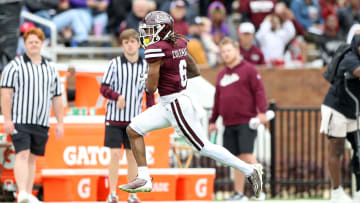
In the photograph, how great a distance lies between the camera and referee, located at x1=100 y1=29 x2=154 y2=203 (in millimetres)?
10398

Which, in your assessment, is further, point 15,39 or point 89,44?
point 89,44

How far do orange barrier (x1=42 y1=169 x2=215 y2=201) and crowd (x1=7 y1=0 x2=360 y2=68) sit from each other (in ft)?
13.9

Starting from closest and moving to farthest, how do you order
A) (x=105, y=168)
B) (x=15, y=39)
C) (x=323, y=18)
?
(x=105, y=168), (x=15, y=39), (x=323, y=18)

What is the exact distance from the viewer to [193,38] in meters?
16.2

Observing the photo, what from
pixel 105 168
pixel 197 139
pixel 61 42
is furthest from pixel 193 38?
pixel 197 139

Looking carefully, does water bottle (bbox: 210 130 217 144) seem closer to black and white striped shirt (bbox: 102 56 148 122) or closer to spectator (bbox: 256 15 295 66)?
black and white striped shirt (bbox: 102 56 148 122)

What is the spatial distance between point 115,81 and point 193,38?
5.79 meters

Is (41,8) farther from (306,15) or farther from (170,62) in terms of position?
(170,62)

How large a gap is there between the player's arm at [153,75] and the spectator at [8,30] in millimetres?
4484

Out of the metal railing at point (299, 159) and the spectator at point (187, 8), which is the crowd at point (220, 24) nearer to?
the spectator at point (187, 8)

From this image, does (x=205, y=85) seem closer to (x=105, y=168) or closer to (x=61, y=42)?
(x=105, y=168)

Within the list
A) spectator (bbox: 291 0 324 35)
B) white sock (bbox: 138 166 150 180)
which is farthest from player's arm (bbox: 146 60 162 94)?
spectator (bbox: 291 0 324 35)

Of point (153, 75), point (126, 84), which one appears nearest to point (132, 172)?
point (126, 84)

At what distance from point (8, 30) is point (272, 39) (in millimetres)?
5588
